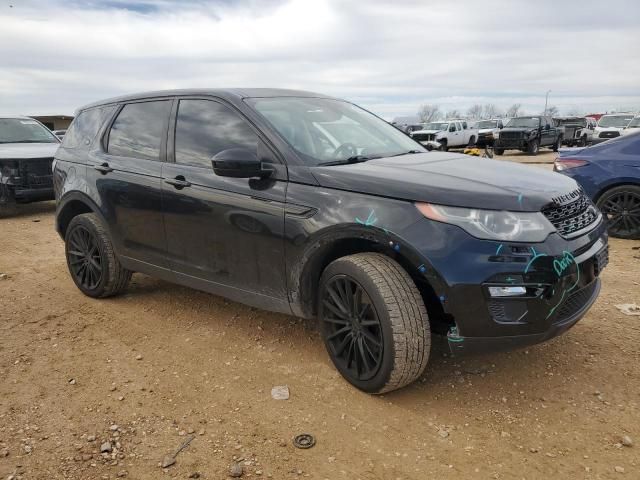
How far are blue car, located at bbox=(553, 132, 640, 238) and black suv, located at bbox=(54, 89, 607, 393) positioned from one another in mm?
3688

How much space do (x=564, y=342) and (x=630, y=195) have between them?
12.4ft

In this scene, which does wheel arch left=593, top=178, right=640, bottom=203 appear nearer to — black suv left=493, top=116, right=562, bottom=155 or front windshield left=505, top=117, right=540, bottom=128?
black suv left=493, top=116, right=562, bottom=155

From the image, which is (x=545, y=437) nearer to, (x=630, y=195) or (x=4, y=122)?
(x=630, y=195)

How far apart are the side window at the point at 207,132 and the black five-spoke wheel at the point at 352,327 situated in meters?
1.09

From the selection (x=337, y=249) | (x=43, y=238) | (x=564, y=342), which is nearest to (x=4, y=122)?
(x=43, y=238)

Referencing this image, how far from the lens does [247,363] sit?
351 centimetres

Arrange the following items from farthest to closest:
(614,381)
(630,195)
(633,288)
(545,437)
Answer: (630,195) → (633,288) → (614,381) → (545,437)

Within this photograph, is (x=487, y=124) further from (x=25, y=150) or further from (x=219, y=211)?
(x=219, y=211)

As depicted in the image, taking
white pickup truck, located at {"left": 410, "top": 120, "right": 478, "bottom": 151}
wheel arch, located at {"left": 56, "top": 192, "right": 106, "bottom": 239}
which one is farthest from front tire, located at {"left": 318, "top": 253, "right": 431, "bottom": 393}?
white pickup truck, located at {"left": 410, "top": 120, "right": 478, "bottom": 151}

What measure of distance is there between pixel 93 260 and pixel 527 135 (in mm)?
21985

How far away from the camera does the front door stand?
10.7 ft

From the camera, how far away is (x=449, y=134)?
93.1ft

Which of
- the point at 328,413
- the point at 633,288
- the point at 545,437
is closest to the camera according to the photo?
the point at 545,437

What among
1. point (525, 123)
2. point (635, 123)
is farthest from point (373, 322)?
point (525, 123)
